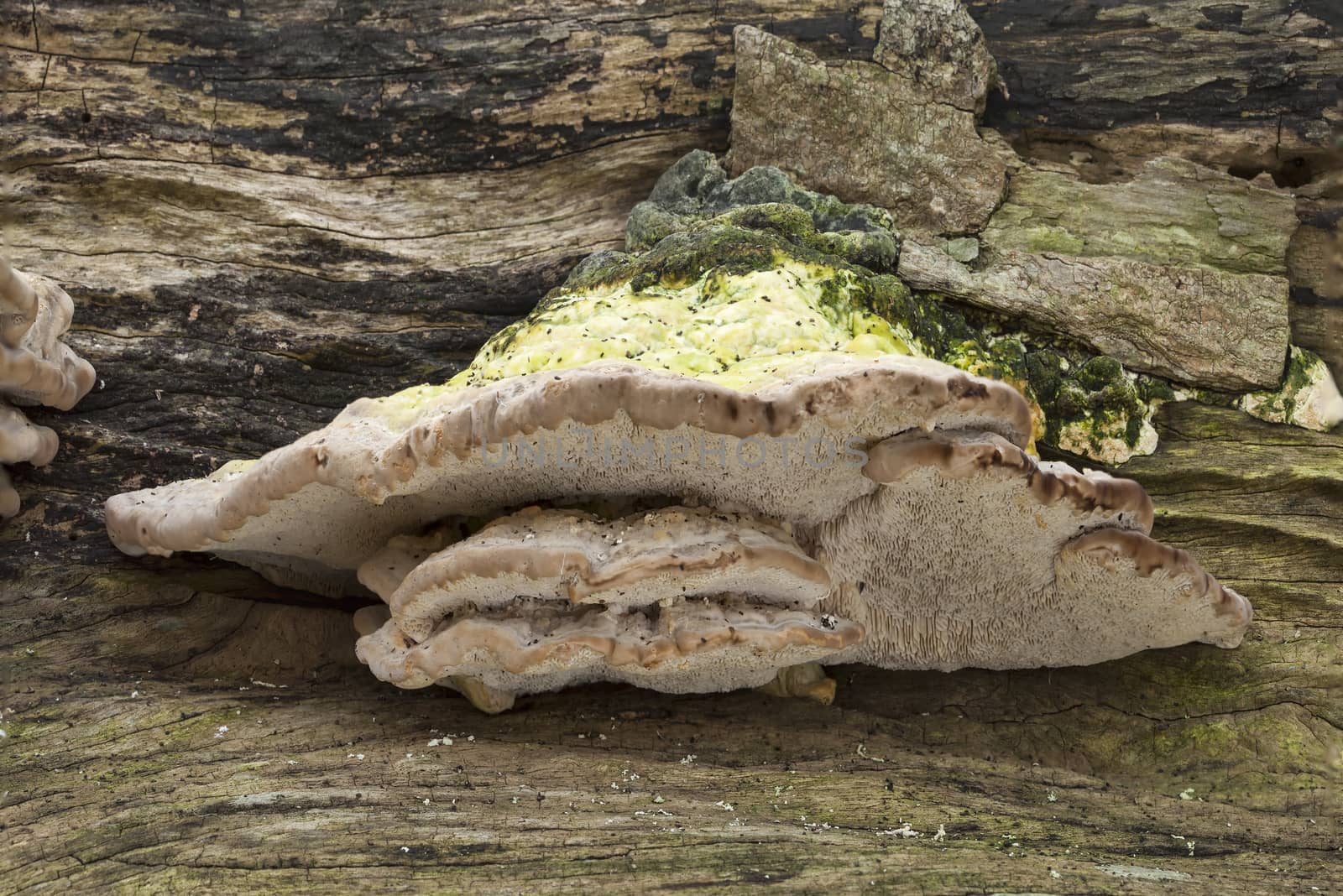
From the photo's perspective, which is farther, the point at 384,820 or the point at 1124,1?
the point at 1124,1

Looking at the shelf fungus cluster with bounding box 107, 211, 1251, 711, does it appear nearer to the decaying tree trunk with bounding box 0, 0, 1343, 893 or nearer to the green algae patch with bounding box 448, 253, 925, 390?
the green algae patch with bounding box 448, 253, 925, 390

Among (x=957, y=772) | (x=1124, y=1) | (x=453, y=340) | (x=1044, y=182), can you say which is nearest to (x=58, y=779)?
(x=453, y=340)

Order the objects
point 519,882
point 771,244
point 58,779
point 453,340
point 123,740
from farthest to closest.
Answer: point 453,340
point 771,244
point 123,740
point 58,779
point 519,882

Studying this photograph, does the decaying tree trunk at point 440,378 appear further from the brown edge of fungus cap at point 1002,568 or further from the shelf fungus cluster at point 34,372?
the brown edge of fungus cap at point 1002,568

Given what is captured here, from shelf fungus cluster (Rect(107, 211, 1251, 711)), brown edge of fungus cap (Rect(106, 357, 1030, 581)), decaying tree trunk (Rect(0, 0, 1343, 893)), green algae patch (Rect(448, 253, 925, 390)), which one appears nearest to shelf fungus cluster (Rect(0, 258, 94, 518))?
decaying tree trunk (Rect(0, 0, 1343, 893))

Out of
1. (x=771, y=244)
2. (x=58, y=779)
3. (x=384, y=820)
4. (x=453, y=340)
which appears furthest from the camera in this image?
(x=453, y=340)

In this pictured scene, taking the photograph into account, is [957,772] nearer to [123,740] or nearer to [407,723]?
[407,723]

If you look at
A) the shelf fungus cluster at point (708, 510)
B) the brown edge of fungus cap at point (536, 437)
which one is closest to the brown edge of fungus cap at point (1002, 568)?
the shelf fungus cluster at point (708, 510)

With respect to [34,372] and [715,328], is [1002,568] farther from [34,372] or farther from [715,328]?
[34,372]
